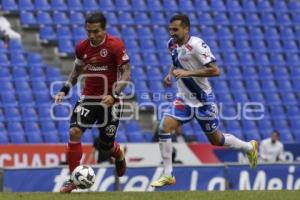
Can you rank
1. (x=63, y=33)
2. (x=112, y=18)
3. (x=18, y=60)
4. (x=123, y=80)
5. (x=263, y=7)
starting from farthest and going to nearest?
1. (x=263, y=7)
2. (x=112, y=18)
3. (x=63, y=33)
4. (x=18, y=60)
5. (x=123, y=80)

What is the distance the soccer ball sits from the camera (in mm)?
10680

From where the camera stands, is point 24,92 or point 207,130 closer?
point 207,130

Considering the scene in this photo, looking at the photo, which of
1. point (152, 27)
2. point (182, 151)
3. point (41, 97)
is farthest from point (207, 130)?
point (152, 27)

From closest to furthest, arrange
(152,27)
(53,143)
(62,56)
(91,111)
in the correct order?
1. (91,111)
2. (53,143)
3. (62,56)
4. (152,27)

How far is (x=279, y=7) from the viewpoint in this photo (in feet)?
88.6

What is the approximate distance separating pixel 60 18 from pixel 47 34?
74 centimetres

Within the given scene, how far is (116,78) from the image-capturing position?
1106 cm

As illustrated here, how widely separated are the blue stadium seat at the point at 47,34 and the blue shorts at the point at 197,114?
12327mm

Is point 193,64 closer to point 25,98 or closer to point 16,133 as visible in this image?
point 16,133

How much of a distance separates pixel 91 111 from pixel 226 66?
1392cm

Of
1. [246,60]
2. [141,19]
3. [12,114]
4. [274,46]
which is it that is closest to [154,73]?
[141,19]

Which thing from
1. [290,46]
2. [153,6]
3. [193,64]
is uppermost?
[153,6]

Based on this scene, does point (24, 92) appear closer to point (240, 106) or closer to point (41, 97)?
point (41, 97)

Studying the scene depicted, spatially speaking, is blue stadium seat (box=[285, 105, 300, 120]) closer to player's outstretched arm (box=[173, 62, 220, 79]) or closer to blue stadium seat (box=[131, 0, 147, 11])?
blue stadium seat (box=[131, 0, 147, 11])
